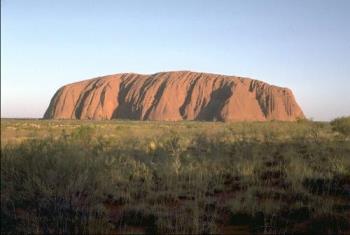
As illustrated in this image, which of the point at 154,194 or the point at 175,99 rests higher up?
the point at 154,194

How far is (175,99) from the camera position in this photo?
108 meters

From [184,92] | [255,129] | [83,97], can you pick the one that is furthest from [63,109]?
[255,129]

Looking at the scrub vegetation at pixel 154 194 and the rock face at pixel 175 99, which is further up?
the scrub vegetation at pixel 154 194

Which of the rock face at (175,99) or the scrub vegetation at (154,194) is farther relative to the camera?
the rock face at (175,99)

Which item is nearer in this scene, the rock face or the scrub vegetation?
the scrub vegetation

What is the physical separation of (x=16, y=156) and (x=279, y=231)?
4.02 m

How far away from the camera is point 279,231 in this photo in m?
7.90

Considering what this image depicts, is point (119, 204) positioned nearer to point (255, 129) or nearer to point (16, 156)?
point (16, 156)

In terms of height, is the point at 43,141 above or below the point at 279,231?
above

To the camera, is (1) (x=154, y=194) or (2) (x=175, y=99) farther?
(2) (x=175, y=99)

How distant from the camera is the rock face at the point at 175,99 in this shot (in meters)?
102

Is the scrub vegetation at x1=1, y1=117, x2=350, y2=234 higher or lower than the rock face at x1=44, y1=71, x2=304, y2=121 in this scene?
higher

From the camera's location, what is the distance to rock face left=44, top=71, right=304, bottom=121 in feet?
336

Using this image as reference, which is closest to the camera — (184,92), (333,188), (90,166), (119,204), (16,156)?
(16,156)
